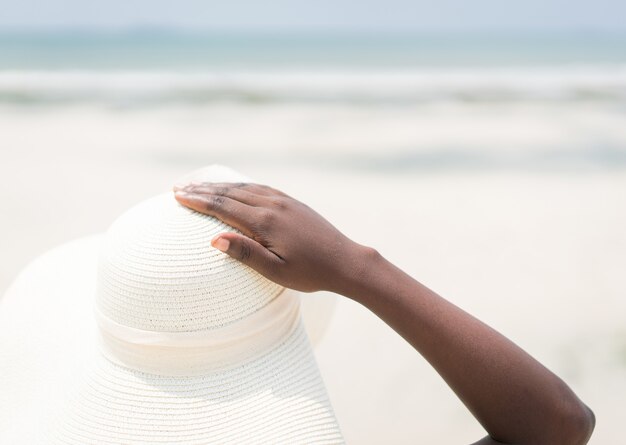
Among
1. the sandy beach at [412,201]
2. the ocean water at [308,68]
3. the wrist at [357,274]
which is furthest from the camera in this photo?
the ocean water at [308,68]

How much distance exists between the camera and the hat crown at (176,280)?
1.19m

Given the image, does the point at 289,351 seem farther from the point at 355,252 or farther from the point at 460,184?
the point at 460,184

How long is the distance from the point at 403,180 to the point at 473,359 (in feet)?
11.0

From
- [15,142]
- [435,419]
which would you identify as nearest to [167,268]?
[435,419]

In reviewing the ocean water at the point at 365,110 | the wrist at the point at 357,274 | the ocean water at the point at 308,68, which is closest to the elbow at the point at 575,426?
the wrist at the point at 357,274

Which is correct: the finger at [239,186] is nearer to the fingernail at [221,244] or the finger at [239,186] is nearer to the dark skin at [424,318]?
the dark skin at [424,318]

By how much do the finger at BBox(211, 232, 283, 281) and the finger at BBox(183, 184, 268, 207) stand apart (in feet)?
0.28

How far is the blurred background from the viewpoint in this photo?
8.63ft

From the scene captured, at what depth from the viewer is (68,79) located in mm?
8664

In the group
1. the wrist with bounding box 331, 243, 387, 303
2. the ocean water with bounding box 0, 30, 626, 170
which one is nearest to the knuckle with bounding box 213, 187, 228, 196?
the wrist with bounding box 331, 243, 387, 303

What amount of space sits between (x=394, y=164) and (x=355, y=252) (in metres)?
3.74

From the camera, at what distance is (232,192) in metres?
1.28

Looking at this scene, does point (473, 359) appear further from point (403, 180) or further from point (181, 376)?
point (403, 180)

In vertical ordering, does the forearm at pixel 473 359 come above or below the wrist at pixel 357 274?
below
